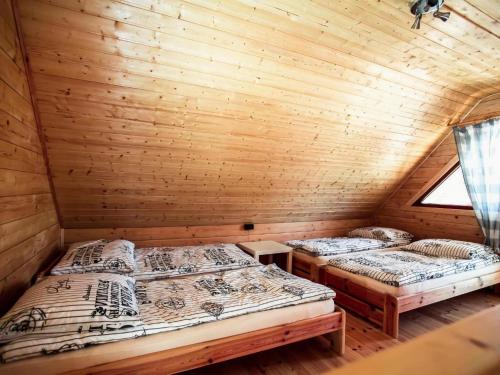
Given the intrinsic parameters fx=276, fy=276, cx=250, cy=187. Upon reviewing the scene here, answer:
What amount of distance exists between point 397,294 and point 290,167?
1.66m

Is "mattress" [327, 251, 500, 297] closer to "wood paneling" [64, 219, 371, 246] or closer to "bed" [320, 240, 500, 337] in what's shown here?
"bed" [320, 240, 500, 337]

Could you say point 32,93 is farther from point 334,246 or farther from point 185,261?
point 334,246

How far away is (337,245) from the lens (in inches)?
145

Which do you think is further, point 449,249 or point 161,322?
point 449,249

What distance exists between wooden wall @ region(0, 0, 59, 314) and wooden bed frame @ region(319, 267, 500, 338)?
2.75m

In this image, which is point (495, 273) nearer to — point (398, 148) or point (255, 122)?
point (398, 148)

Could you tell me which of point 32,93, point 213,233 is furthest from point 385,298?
point 32,93

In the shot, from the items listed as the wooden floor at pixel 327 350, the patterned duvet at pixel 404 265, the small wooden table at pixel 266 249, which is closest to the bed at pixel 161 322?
the wooden floor at pixel 327 350

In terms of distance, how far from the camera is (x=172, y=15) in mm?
1677

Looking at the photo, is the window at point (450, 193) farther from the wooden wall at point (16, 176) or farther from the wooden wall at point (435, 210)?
the wooden wall at point (16, 176)

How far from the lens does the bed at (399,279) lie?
2.45 meters

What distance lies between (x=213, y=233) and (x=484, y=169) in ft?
11.2

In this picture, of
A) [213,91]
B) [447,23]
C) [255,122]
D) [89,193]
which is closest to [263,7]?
[213,91]

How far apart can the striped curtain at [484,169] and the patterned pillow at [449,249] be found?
0.31 meters
